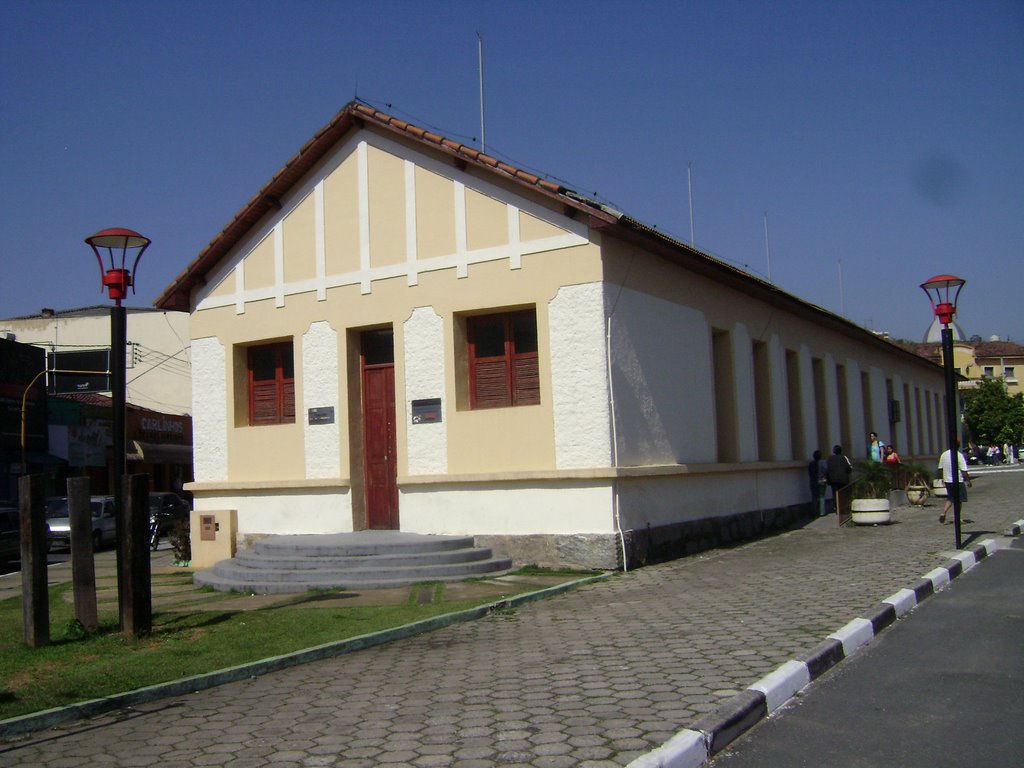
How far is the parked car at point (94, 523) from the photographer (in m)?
26.5

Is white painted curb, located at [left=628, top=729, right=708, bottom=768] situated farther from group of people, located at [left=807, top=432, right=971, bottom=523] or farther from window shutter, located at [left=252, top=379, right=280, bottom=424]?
group of people, located at [left=807, top=432, right=971, bottom=523]

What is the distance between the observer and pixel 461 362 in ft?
48.3

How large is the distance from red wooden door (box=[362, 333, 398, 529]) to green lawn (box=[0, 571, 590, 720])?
3.42 metres

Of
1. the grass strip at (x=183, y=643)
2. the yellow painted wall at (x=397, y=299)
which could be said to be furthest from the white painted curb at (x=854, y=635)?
the yellow painted wall at (x=397, y=299)

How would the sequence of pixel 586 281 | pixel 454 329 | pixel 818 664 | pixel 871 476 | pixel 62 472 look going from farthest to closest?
1. pixel 62 472
2. pixel 871 476
3. pixel 454 329
4. pixel 586 281
5. pixel 818 664

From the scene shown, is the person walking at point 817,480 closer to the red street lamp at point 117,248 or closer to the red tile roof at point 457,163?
the red tile roof at point 457,163

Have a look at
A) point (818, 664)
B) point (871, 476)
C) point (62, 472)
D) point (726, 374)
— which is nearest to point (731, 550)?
point (726, 374)

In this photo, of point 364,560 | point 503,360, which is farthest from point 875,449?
point 364,560

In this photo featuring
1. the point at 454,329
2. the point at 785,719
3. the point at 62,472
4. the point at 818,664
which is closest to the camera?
the point at 785,719

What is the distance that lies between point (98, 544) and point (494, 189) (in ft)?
60.3

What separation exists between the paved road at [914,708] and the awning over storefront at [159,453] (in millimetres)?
34812

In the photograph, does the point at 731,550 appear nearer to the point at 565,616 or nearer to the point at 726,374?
the point at 726,374

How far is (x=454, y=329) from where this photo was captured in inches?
576

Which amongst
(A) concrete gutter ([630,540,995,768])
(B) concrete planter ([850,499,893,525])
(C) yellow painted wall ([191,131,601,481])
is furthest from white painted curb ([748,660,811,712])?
(B) concrete planter ([850,499,893,525])
